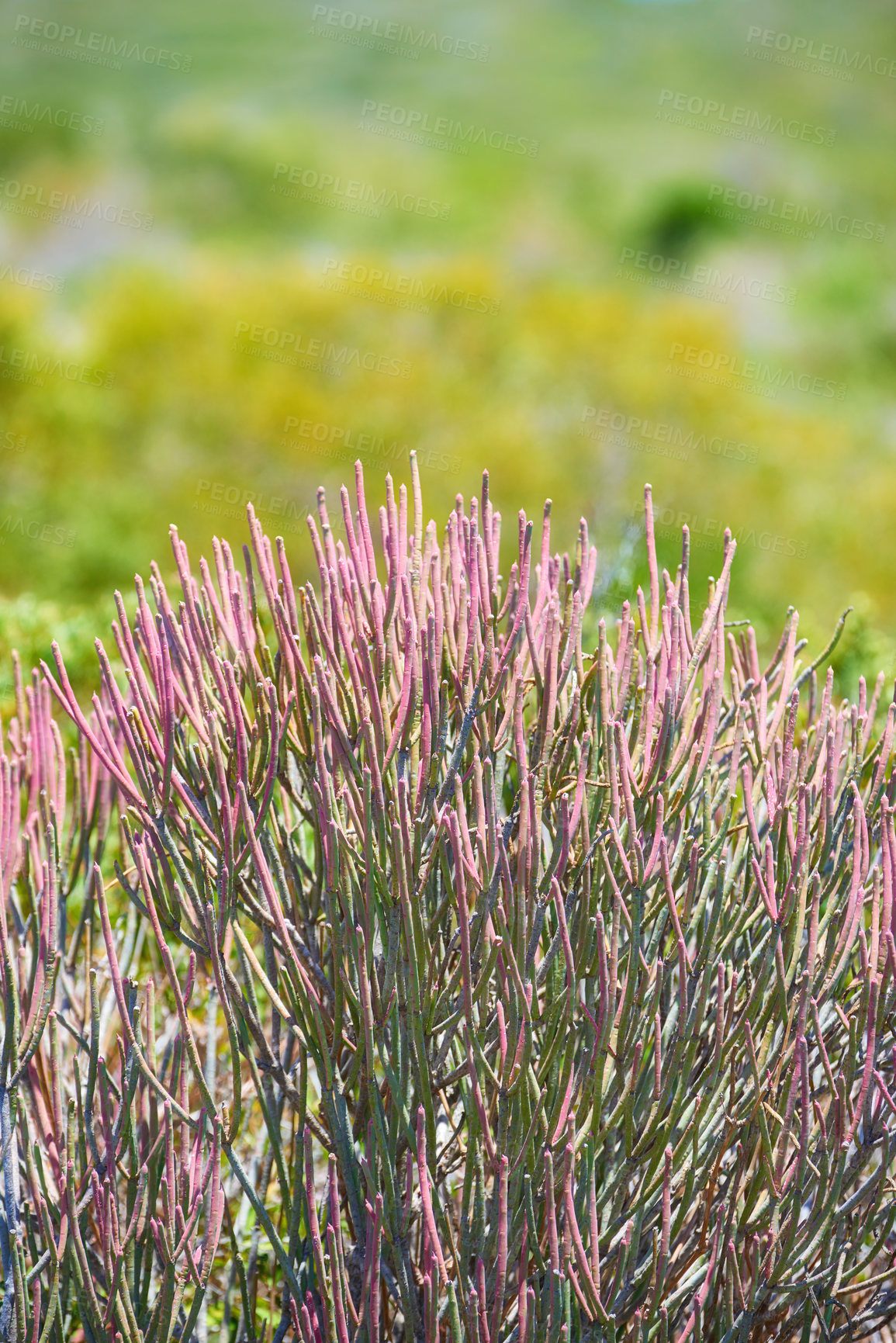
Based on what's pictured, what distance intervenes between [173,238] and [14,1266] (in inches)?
1665

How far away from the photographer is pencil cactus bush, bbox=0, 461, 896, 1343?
5.54 feet

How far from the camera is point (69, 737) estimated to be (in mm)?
4113

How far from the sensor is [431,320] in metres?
25.7

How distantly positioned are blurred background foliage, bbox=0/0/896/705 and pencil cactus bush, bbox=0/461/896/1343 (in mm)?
1992

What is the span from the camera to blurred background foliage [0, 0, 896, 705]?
52.4 feet

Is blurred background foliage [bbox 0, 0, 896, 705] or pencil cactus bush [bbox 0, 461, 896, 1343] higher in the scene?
blurred background foliage [bbox 0, 0, 896, 705]

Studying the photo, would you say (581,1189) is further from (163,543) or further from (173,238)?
(173,238)

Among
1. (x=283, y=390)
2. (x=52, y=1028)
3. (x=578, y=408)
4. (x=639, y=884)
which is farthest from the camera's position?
(x=578, y=408)

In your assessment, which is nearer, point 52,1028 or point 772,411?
point 52,1028

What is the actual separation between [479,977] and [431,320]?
25246 mm

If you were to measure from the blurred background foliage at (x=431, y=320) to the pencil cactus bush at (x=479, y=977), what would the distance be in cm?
199

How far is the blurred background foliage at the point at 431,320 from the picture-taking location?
628 inches

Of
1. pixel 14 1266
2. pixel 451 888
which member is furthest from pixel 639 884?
pixel 14 1266

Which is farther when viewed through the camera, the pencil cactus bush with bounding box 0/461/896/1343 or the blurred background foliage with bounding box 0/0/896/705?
the blurred background foliage with bounding box 0/0/896/705
